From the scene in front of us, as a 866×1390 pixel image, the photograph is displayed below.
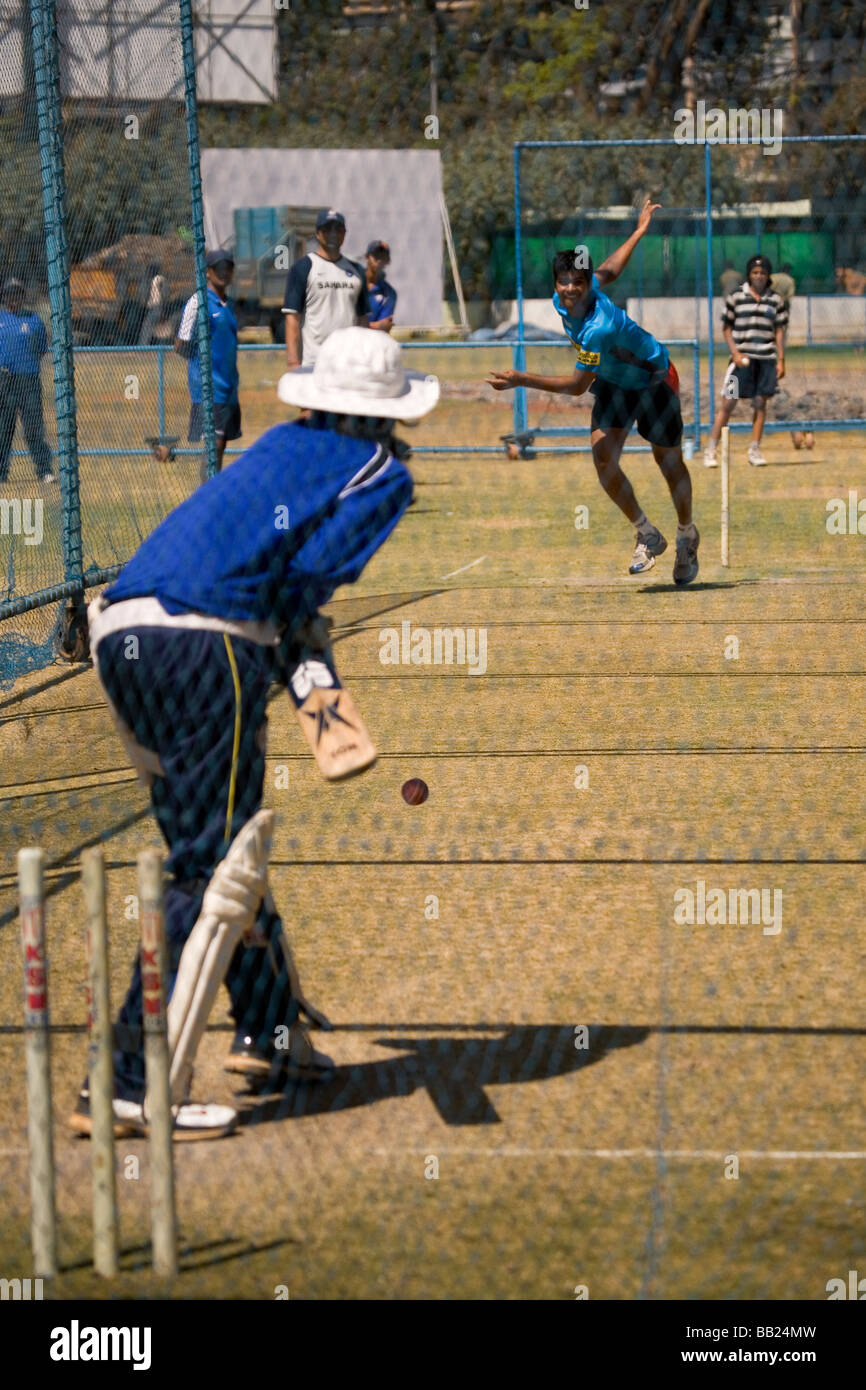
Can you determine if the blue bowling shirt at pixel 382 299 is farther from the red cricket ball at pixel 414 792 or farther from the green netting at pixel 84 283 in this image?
the red cricket ball at pixel 414 792

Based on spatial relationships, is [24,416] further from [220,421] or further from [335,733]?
[335,733]

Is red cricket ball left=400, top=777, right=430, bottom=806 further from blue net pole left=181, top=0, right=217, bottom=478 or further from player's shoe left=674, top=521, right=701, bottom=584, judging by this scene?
player's shoe left=674, top=521, right=701, bottom=584

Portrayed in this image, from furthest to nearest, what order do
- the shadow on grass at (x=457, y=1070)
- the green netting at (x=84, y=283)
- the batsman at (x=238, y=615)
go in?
the green netting at (x=84, y=283) < the shadow on grass at (x=457, y=1070) < the batsman at (x=238, y=615)

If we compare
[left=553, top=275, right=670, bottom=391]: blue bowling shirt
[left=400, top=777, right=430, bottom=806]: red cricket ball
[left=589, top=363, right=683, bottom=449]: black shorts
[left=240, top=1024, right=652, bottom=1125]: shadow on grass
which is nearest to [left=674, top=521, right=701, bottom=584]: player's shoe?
[left=589, top=363, right=683, bottom=449]: black shorts

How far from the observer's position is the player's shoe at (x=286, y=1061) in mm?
4516

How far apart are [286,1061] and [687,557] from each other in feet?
23.1

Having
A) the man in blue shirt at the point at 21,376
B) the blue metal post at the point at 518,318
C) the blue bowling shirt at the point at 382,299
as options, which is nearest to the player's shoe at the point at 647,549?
the man in blue shirt at the point at 21,376

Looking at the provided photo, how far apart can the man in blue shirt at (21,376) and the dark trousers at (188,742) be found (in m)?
5.56

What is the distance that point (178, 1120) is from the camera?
4.22 meters

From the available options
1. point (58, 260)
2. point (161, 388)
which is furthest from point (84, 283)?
point (161, 388)

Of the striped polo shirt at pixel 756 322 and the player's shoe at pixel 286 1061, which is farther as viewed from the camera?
the striped polo shirt at pixel 756 322

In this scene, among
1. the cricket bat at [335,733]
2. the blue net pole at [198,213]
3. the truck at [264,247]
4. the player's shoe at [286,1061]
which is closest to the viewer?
the cricket bat at [335,733]

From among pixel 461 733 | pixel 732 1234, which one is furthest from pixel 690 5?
pixel 732 1234

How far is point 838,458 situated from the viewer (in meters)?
19.1
